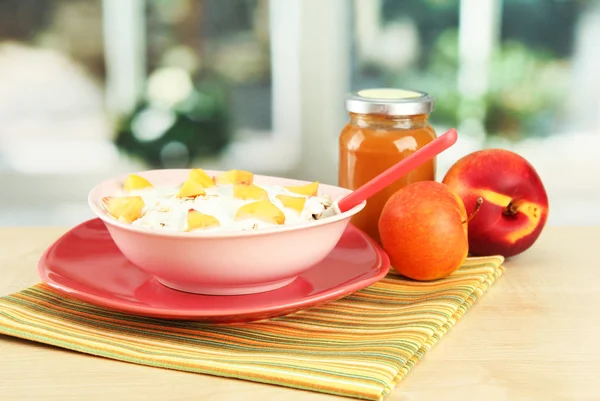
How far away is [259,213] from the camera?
2.57 feet

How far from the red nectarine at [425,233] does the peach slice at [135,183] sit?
28 cm

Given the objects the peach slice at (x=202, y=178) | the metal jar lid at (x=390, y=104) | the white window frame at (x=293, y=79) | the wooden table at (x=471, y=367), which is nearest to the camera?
the wooden table at (x=471, y=367)

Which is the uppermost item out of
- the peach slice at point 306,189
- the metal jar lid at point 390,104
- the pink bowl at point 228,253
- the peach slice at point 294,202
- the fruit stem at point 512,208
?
the metal jar lid at point 390,104

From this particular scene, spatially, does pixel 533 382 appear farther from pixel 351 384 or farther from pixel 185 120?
pixel 185 120

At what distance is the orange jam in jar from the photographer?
1.03m

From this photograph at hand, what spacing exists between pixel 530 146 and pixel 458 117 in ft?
0.83

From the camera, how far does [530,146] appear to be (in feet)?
8.04

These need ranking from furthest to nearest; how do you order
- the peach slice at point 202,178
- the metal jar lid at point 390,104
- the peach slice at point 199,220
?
the metal jar lid at point 390,104 < the peach slice at point 202,178 < the peach slice at point 199,220

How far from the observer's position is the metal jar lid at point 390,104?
1.02 metres

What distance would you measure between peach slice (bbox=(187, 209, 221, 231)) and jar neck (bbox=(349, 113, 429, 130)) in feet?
1.14

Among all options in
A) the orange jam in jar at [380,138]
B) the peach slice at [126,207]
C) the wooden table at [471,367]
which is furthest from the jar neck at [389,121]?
the peach slice at [126,207]

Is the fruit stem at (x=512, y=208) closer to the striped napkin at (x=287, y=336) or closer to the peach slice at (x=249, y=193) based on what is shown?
the striped napkin at (x=287, y=336)

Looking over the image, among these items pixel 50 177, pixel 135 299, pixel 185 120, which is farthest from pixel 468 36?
pixel 135 299

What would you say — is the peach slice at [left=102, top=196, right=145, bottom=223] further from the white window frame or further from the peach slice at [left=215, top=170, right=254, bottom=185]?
the white window frame
